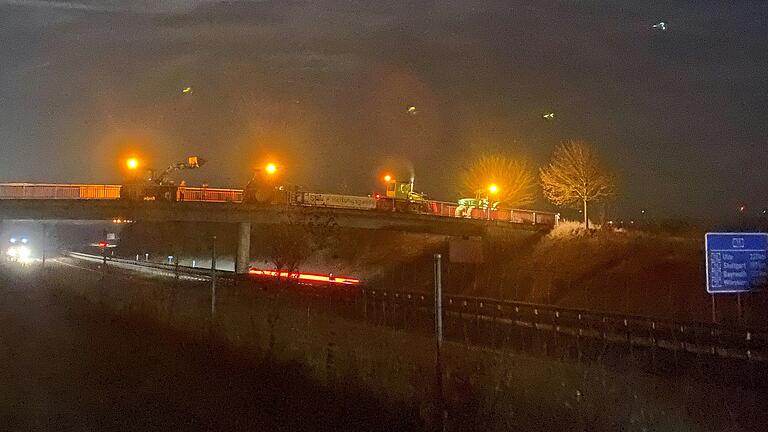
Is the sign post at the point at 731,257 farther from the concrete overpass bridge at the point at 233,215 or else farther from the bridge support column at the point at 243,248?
the bridge support column at the point at 243,248

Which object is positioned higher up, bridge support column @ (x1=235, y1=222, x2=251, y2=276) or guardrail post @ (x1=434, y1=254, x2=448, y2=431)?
bridge support column @ (x1=235, y1=222, x2=251, y2=276)

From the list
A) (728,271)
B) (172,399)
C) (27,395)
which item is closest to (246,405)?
(172,399)

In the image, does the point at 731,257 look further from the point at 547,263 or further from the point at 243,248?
the point at 243,248

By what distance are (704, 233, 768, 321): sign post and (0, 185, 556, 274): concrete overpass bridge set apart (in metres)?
26.2

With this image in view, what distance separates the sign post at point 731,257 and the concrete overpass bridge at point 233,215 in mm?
26185

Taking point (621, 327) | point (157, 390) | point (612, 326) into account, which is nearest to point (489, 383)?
point (157, 390)

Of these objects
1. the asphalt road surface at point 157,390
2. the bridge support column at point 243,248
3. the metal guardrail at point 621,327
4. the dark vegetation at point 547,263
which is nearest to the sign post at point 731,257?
the metal guardrail at point 621,327

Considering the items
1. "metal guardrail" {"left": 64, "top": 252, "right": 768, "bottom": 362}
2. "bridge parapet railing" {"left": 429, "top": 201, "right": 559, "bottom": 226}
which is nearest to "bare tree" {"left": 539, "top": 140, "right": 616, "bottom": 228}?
"bridge parapet railing" {"left": 429, "top": 201, "right": 559, "bottom": 226}

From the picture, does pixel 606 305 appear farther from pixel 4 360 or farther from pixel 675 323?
pixel 4 360

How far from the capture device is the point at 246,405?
11.1 m

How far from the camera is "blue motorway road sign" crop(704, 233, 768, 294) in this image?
73.8 feet

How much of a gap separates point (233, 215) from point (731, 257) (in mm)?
39088

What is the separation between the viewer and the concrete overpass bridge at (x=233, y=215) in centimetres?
5103

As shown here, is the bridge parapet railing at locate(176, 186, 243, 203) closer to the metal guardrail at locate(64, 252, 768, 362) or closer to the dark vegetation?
the dark vegetation
